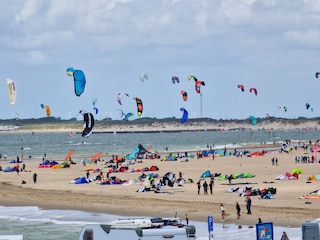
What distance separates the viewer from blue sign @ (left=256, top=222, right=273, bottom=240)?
15203mm

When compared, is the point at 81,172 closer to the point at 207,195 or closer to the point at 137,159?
the point at 137,159

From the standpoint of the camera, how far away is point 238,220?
27766 millimetres

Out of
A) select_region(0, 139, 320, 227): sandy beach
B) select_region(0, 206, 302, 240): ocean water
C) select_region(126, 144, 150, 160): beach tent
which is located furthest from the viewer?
select_region(126, 144, 150, 160): beach tent

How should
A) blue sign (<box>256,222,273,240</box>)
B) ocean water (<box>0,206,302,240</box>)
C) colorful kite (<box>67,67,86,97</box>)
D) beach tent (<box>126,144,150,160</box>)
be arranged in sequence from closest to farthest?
blue sign (<box>256,222,273,240</box>) < ocean water (<box>0,206,302,240</box>) < colorful kite (<box>67,67,86,97</box>) < beach tent (<box>126,144,150,160</box>)

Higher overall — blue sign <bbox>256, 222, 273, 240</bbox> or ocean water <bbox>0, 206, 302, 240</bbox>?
blue sign <bbox>256, 222, 273, 240</bbox>

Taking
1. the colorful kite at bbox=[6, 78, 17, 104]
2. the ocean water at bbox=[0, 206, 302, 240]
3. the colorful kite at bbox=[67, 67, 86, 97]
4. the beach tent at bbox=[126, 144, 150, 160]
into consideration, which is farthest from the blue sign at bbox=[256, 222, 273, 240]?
the beach tent at bbox=[126, 144, 150, 160]

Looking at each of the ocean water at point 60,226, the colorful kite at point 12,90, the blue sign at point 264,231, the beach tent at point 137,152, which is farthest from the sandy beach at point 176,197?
the blue sign at point 264,231

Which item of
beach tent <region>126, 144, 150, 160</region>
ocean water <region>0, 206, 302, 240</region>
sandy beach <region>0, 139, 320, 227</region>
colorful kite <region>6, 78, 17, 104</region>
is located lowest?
ocean water <region>0, 206, 302, 240</region>

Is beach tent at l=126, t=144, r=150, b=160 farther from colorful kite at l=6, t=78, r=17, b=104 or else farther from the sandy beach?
colorful kite at l=6, t=78, r=17, b=104

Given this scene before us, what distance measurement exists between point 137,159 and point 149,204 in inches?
1606

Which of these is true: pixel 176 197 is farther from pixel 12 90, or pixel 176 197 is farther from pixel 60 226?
pixel 12 90

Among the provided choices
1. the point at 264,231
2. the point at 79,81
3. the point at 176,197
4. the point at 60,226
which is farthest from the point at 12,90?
the point at 264,231

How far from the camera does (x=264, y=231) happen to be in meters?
15.2

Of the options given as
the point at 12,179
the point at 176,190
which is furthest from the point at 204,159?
the point at 176,190
